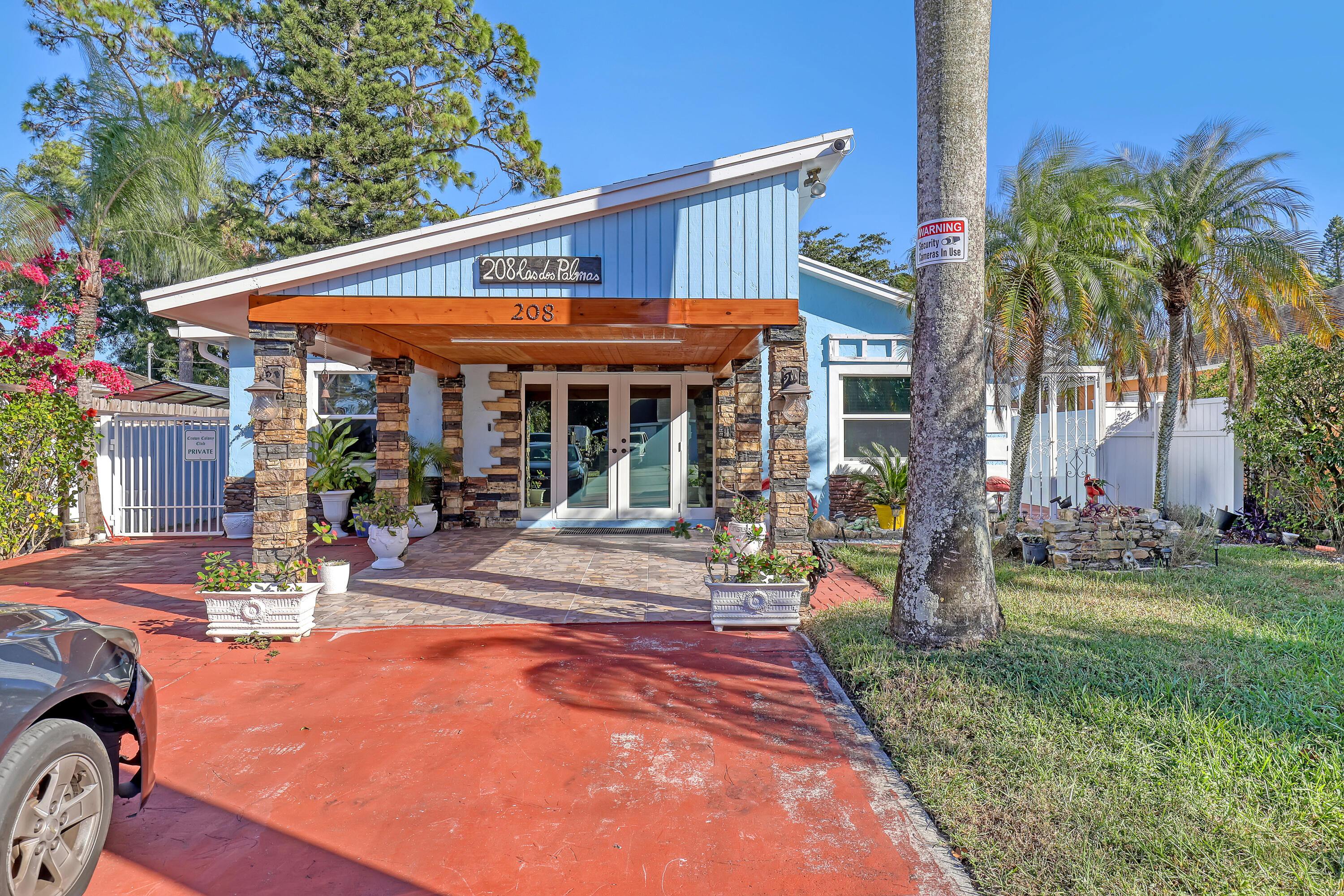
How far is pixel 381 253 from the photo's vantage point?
577 centimetres

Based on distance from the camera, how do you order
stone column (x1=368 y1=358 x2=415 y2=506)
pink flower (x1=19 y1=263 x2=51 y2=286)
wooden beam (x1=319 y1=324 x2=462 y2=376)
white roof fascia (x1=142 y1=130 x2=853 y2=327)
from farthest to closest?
1. stone column (x1=368 y1=358 x2=415 y2=506)
2. pink flower (x1=19 y1=263 x2=51 y2=286)
3. wooden beam (x1=319 y1=324 x2=462 y2=376)
4. white roof fascia (x1=142 y1=130 x2=853 y2=327)

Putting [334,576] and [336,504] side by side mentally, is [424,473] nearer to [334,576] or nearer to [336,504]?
[336,504]

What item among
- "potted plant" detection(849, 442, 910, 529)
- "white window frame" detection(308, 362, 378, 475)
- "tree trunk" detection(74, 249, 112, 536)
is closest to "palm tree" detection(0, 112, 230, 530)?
"tree trunk" detection(74, 249, 112, 536)

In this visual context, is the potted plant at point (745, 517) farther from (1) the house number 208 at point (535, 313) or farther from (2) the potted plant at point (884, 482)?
(2) the potted plant at point (884, 482)

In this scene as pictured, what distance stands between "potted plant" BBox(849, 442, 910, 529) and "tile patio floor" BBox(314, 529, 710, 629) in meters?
2.64

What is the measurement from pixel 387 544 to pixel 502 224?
12.7ft

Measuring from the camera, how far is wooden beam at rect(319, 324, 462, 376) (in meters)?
6.74

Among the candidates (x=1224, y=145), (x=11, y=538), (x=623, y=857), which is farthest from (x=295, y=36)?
(x=623, y=857)

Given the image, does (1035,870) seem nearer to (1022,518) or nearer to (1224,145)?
(1022,518)

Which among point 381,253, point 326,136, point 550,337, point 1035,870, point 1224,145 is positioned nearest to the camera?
point 1035,870

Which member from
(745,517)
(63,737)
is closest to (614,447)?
(745,517)

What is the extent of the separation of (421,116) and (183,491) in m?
11.9

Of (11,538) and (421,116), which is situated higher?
(421,116)

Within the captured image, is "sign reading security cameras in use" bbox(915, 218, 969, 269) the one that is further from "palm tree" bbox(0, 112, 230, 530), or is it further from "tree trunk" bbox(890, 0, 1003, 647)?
"palm tree" bbox(0, 112, 230, 530)
